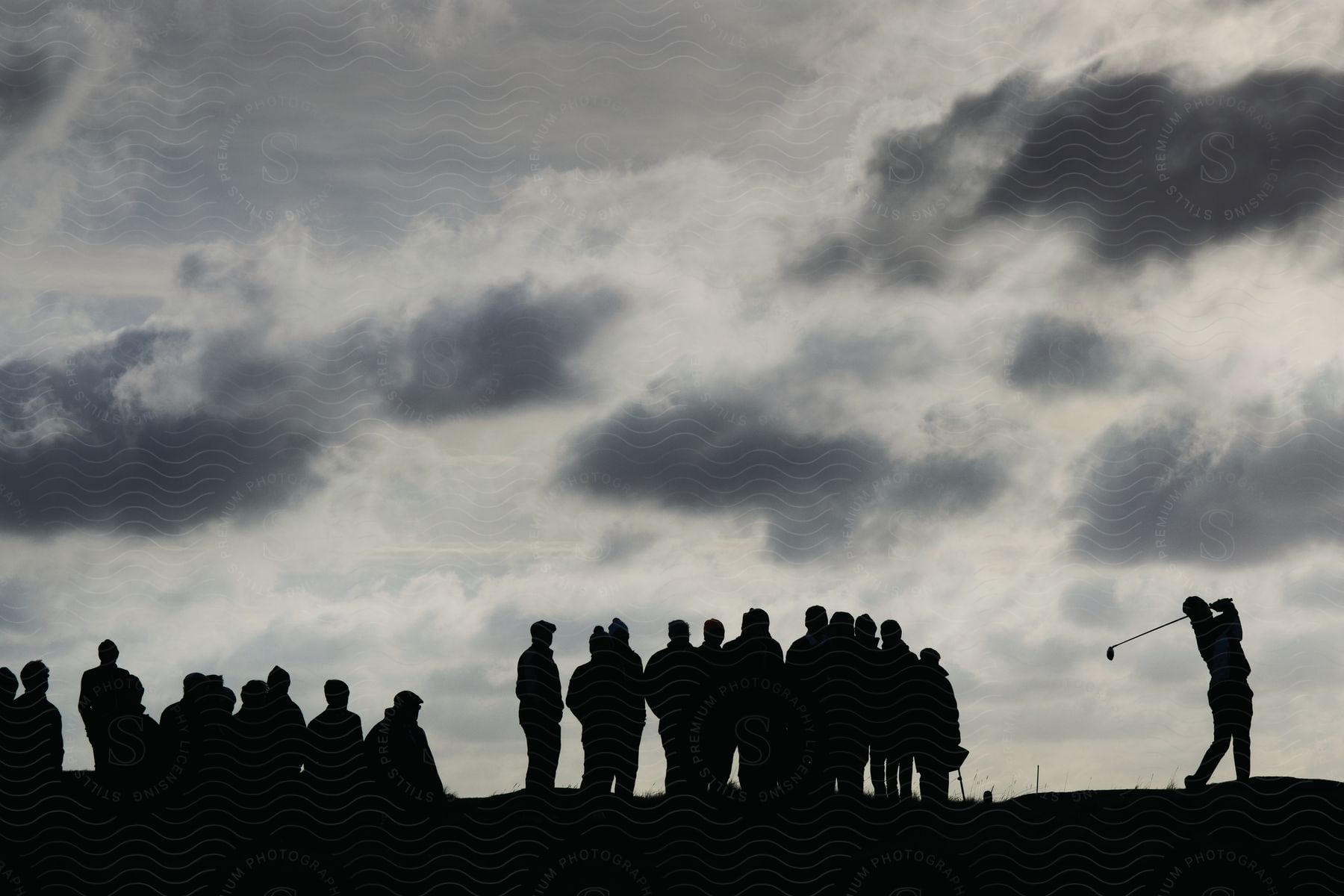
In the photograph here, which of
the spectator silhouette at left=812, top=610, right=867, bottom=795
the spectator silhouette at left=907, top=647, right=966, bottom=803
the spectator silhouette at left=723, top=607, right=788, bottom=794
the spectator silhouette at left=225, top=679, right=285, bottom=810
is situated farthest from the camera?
the spectator silhouette at left=907, top=647, right=966, bottom=803

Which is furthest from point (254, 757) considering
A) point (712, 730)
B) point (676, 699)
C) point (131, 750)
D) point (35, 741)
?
point (712, 730)

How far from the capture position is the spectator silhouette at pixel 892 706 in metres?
19.2

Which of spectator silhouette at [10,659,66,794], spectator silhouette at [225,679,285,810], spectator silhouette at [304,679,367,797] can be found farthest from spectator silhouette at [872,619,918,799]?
spectator silhouette at [10,659,66,794]

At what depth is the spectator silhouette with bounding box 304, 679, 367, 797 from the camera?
1889 cm

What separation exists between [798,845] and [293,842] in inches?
242

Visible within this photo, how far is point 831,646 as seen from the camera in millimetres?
19234

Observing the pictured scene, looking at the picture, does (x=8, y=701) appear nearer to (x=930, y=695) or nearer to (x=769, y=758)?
(x=769, y=758)

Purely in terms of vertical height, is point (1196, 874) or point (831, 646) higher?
point (831, 646)

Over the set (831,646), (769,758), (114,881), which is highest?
(831,646)

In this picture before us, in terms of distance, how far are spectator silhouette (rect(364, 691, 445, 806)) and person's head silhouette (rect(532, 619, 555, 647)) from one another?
5.52 ft

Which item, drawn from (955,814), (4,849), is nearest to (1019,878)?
(955,814)

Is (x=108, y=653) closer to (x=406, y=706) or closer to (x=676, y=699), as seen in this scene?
(x=406, y=706)

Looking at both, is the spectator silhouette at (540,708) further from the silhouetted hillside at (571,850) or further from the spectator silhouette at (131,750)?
the spectator silhouette at (131,750)

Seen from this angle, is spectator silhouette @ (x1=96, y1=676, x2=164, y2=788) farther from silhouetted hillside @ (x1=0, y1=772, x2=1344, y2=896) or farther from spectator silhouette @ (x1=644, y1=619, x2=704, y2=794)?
spectator silhouette @ (x1=644, y1=619, x2=704, y2=794)
